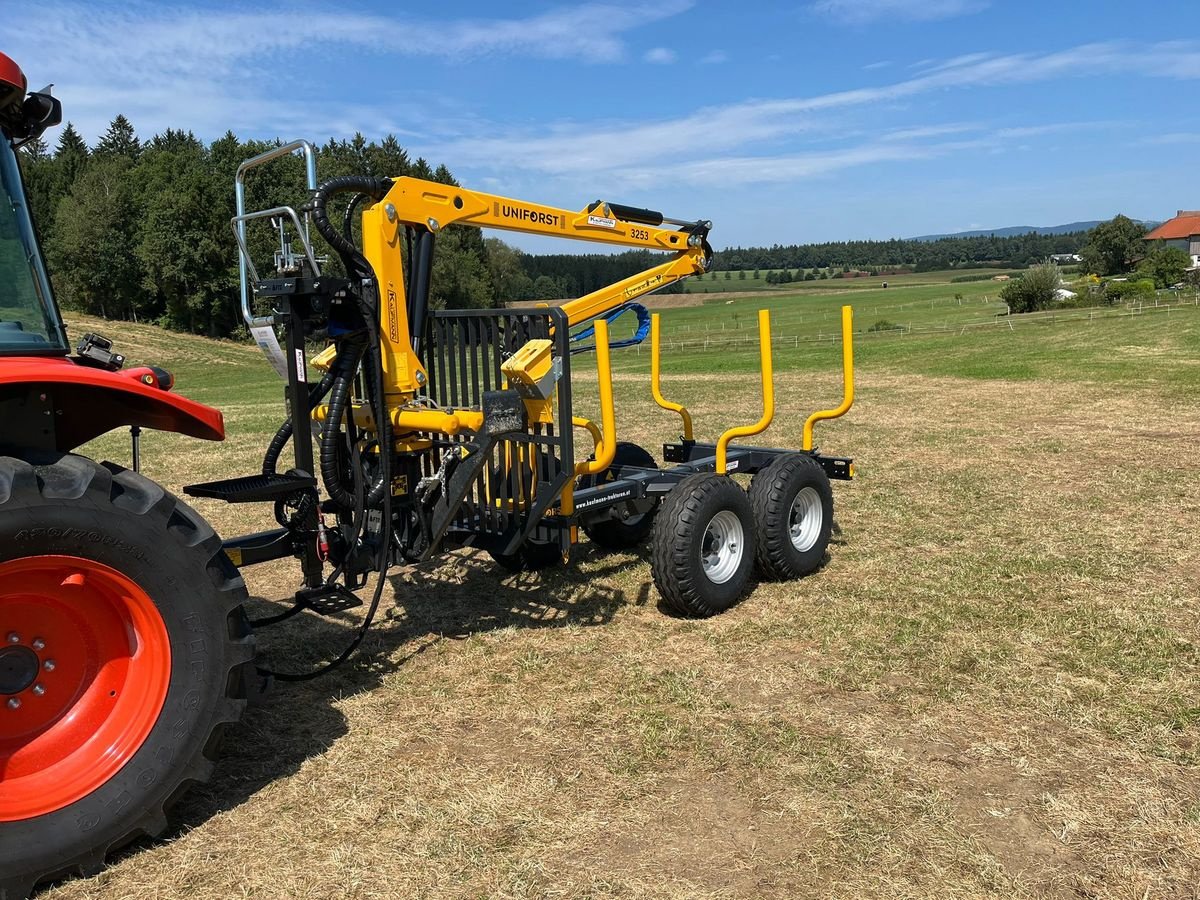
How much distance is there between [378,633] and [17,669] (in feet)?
8.13

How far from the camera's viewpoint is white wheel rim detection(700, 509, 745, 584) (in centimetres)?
583

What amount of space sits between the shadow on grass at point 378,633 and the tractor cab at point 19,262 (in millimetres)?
1809

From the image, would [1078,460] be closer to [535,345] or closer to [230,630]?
[535,345]

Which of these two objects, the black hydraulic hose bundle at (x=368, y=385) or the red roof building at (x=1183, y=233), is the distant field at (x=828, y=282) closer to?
the red roof building at (x=1183, y=233)

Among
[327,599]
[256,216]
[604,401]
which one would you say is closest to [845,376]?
[604,401]

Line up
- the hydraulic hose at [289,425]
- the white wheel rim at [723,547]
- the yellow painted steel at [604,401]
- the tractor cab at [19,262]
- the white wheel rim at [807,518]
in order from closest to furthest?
the tractor cab at [19,262]
the hydraulic hose at [289,425]
the yellow painted steel at [604,401]
the white wheel rim at [723,547]
the white wheel rim at [807,518]

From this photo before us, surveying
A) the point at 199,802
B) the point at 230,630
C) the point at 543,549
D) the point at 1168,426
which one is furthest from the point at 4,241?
the point at 1168,426

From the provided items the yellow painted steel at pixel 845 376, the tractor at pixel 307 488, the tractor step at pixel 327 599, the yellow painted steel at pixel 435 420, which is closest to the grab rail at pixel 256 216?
the tractor at pixel 307 488

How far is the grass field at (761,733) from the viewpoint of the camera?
3148 mm

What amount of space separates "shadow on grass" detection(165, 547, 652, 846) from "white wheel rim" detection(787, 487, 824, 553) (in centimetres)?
114

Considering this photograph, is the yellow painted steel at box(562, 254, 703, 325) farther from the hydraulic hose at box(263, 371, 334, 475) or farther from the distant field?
the distant field

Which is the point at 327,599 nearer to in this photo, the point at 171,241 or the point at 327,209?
the point at 327,209

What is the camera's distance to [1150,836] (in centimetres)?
326

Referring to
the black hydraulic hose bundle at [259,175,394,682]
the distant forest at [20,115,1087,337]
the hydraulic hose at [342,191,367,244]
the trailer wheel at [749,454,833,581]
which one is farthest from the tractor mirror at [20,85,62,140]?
the distant forest at [20,115,1087,337]
